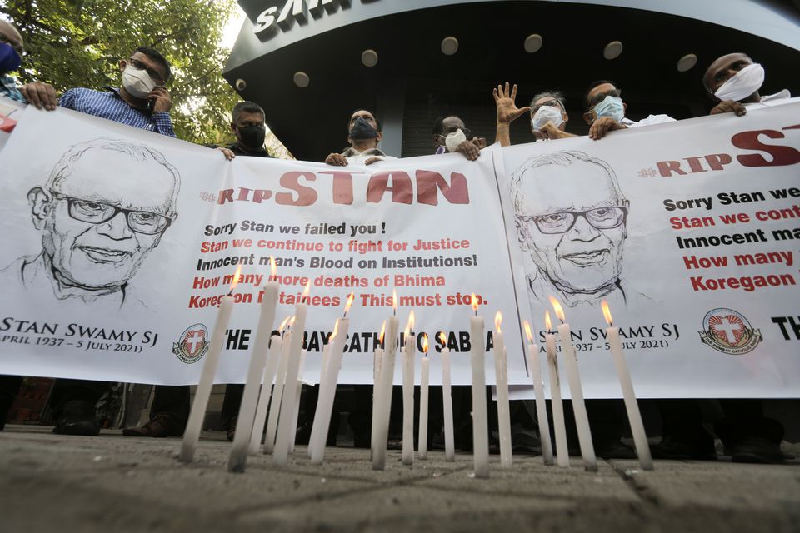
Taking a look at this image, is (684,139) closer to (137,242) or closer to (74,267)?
(137,242)

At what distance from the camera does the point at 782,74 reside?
607cm

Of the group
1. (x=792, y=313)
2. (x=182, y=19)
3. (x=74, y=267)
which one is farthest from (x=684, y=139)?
(x=182, y=19)

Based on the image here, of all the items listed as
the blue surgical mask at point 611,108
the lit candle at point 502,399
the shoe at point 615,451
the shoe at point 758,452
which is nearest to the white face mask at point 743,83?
the blue surgical mask at point 611,108

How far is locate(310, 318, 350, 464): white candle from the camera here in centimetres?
130

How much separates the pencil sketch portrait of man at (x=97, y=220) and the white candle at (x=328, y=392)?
1.98 metres

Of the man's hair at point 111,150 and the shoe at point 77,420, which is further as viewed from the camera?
the man's hair at point 111,150

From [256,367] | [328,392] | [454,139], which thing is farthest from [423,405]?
[454,139]

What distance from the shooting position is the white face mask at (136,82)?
3.53m

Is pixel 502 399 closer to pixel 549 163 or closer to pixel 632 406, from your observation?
pixel 632 406

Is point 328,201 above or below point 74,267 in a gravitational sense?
above

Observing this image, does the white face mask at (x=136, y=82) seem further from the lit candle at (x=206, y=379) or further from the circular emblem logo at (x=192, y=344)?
the lit candle at (x=206, y=379)

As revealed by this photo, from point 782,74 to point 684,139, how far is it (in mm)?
5095

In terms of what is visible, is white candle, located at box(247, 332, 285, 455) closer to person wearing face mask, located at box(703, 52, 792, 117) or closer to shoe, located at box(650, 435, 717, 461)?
shoe, located at box(650, 435, 717, 461)

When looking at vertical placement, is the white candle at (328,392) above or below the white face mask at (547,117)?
below
